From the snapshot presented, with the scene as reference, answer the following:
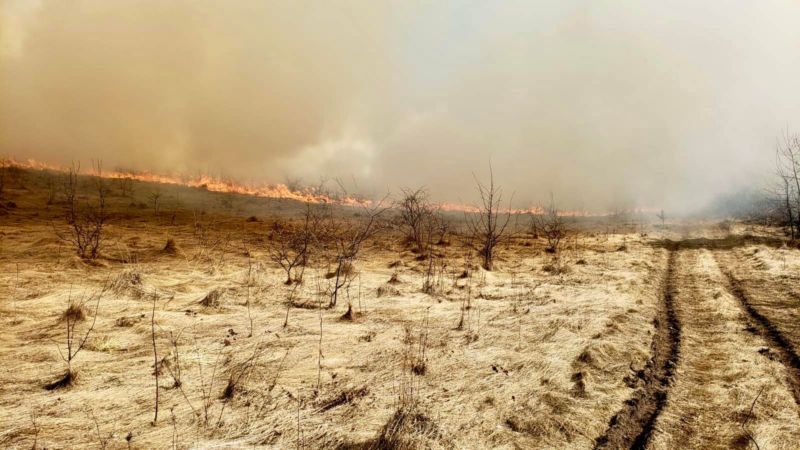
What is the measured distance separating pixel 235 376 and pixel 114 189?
1138 inches

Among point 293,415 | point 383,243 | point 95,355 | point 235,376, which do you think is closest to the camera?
point 293,415

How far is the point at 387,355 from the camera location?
21.6 ft

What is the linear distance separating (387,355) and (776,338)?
6937 millimetres

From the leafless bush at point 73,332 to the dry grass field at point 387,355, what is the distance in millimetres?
47

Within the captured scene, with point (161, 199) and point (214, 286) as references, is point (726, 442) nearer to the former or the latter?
point (214, 286)

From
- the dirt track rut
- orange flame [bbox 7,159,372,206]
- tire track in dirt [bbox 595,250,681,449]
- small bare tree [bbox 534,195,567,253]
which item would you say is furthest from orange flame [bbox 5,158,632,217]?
tire track in dirt [bbox 595,250,681,449]

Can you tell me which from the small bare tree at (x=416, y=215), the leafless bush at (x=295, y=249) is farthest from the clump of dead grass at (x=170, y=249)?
the small bare tree at (x=416, y=215)

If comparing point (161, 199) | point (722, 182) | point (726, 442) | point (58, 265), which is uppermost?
point (722, 182)

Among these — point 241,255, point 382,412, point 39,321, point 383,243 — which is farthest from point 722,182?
point 39,321

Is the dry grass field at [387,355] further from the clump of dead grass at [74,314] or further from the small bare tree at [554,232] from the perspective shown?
the small bare tree at [554,232]

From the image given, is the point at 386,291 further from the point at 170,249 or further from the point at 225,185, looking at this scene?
the point at 225,185

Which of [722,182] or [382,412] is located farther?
[722,182]

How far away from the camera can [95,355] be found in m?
6.16

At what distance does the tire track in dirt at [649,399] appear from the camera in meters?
4.53
